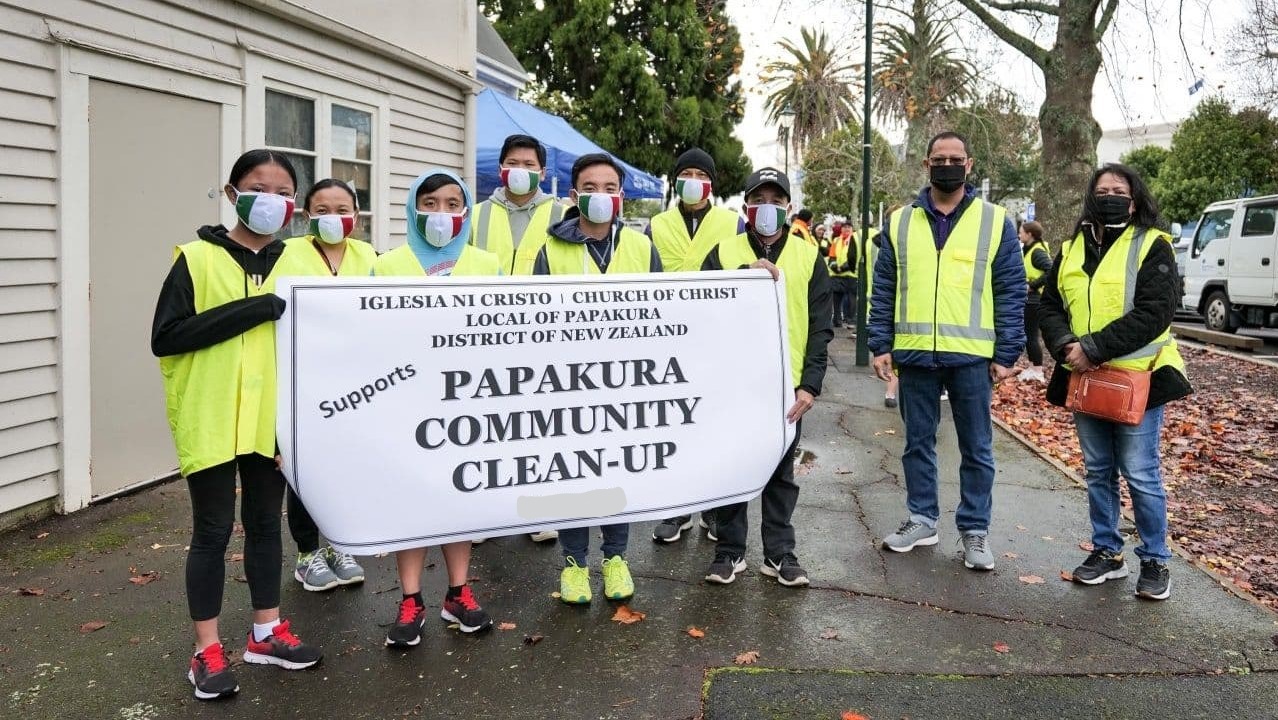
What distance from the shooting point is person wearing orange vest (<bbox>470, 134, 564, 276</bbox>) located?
5.75m

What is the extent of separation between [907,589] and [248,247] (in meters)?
3.28

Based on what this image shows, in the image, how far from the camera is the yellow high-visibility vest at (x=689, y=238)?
627 centimetres

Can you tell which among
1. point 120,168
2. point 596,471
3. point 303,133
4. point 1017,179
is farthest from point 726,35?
point 1017,179

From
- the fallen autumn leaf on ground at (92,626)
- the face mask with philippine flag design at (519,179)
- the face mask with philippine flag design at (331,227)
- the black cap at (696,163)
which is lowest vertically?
the fallen autumn leaf on ground at (92,626)

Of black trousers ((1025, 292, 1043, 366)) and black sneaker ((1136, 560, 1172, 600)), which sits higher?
black trousers ((1025, 292, 1043, 366))

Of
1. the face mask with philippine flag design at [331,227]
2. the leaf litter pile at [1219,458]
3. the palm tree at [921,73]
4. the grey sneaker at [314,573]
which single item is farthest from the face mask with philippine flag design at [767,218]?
the palm tree at [921,73]

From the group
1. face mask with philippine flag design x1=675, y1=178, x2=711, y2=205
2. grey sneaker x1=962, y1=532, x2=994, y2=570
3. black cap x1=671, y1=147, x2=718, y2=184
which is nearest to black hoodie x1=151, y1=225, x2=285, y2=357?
face mask with philippine flag design x1=675, y1=178, x2=711, y2=205

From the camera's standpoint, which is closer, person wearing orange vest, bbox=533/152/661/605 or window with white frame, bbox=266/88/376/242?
person wearing orange vest, bbox=533/152/661/605

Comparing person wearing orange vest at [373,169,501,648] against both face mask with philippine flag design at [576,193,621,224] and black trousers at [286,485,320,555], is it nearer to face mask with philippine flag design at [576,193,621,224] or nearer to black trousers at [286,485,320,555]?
face mask with philippine flag design at [576,193,621,224]

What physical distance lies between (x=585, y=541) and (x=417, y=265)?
56.2 inches

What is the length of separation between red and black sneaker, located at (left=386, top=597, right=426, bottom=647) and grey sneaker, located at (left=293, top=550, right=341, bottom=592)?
2.52 feet

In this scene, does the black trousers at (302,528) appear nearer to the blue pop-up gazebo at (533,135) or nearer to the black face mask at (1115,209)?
the black face mask at (1115,209)

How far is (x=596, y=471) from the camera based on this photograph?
4.19m

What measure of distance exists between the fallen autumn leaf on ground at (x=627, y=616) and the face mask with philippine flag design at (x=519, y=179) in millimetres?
2468
